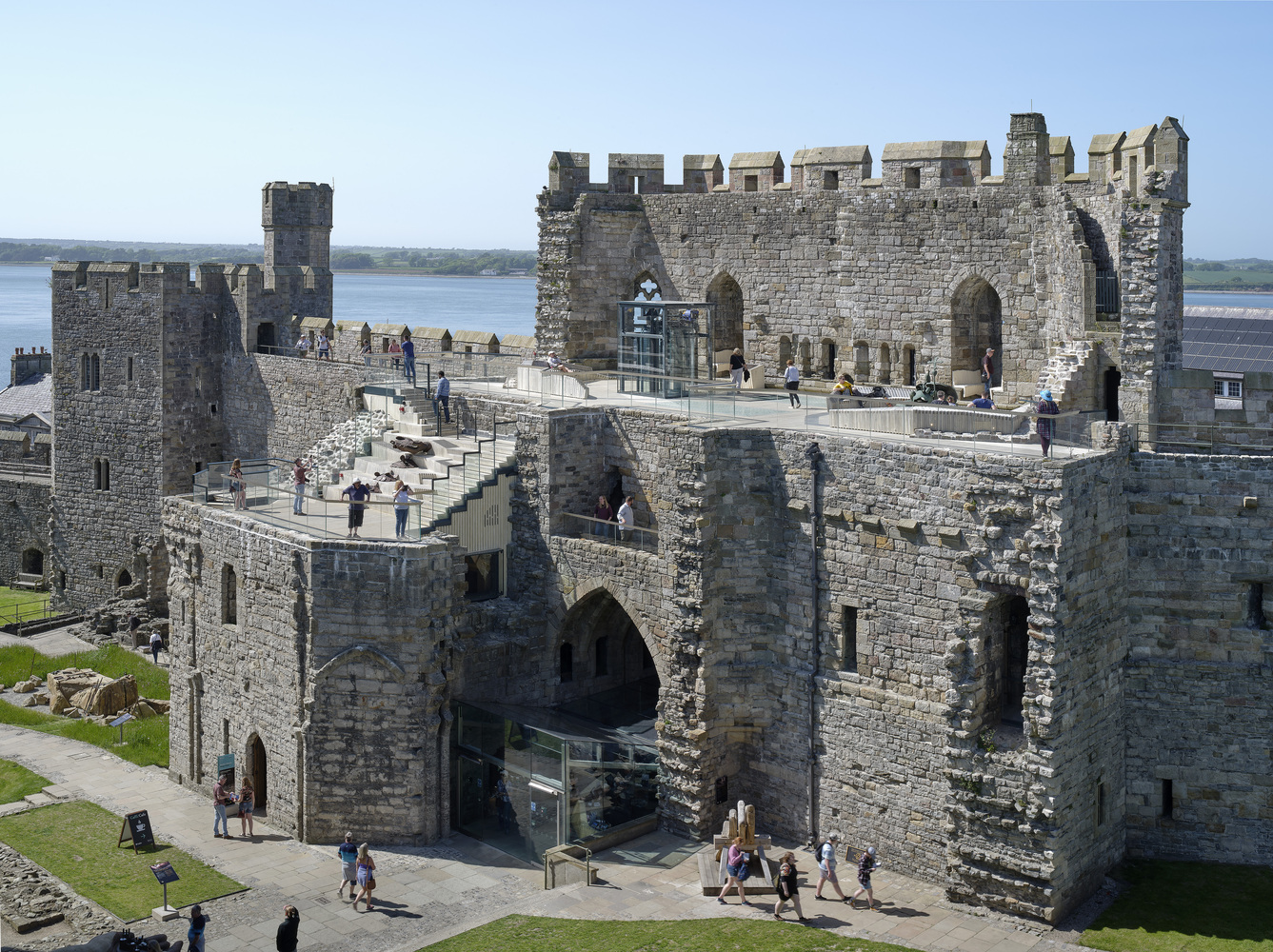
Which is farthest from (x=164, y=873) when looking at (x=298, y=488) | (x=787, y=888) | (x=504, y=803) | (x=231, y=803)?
(x=787, y=888)

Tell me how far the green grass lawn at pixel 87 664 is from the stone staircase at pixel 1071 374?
2112 centimetres

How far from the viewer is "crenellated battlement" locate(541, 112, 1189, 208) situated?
75.3 feet

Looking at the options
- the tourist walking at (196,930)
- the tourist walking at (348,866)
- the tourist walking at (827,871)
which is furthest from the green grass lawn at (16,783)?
the tourist walking at (827,871)

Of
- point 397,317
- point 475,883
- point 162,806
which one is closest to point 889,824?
point 475,883

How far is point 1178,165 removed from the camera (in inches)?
896

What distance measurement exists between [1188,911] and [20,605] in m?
32.7

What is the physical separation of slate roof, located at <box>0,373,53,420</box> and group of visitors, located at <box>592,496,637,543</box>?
30.7m

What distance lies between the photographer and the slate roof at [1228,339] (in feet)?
97.7

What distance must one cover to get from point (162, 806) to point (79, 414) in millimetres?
17317

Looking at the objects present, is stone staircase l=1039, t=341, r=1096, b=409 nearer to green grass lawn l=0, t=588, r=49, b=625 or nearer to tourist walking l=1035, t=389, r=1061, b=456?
tourist walking l=1035, t=389, r=1061, b=456

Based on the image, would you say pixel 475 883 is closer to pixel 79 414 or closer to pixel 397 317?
pixel 79 414

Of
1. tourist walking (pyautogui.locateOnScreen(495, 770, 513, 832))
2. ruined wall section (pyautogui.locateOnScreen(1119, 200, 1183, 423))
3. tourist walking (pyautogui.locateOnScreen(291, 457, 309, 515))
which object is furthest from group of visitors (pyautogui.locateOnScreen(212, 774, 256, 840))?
ruined wall section (pyautogui.locateOnScreen(1119, 200, 1183, 423))

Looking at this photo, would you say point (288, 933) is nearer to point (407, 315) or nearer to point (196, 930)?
point (196, 930)

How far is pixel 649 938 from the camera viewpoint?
67.1 ft
